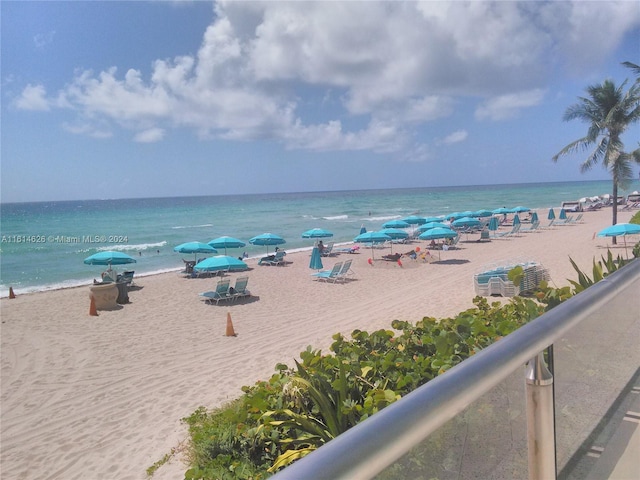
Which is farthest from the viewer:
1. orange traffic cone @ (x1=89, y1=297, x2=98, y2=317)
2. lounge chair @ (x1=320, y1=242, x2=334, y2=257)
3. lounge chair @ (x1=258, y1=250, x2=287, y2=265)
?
lounge chair @ (x1=320, y1=242, x2=334, y2=257)

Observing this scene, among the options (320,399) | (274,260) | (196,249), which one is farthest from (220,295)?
(320,399)

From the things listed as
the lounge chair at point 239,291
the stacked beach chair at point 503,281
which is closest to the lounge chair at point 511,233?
the stacked beach chair at point 503,281

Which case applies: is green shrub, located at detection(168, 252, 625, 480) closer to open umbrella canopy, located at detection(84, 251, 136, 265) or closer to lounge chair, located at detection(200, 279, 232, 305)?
lounge chair, located at detection(200, 279, 232, 305)

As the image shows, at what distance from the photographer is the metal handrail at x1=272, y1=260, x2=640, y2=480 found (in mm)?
664

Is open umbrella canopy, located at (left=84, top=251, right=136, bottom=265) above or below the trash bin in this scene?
above

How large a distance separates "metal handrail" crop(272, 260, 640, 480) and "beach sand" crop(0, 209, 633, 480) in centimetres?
430

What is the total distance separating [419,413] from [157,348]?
9.74 metres

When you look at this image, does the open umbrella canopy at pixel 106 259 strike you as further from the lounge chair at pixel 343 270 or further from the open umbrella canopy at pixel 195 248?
the lounge chair at pixel 343 270

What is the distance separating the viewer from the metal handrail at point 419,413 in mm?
664

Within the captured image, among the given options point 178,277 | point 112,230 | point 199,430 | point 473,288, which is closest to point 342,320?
point 473,288

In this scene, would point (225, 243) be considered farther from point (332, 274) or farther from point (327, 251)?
point (332, 274)

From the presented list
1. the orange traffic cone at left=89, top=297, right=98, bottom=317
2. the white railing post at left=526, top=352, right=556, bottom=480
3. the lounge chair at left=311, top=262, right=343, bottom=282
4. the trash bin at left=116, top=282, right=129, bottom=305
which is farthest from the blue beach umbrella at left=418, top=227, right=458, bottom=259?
the white railing post at left=526, top=352, right=556, bottom=480

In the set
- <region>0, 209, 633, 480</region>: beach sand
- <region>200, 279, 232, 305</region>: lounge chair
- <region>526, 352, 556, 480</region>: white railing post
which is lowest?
<region>0, 209, 633, 480</region>: beach sand

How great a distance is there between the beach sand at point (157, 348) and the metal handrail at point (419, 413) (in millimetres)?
4299
